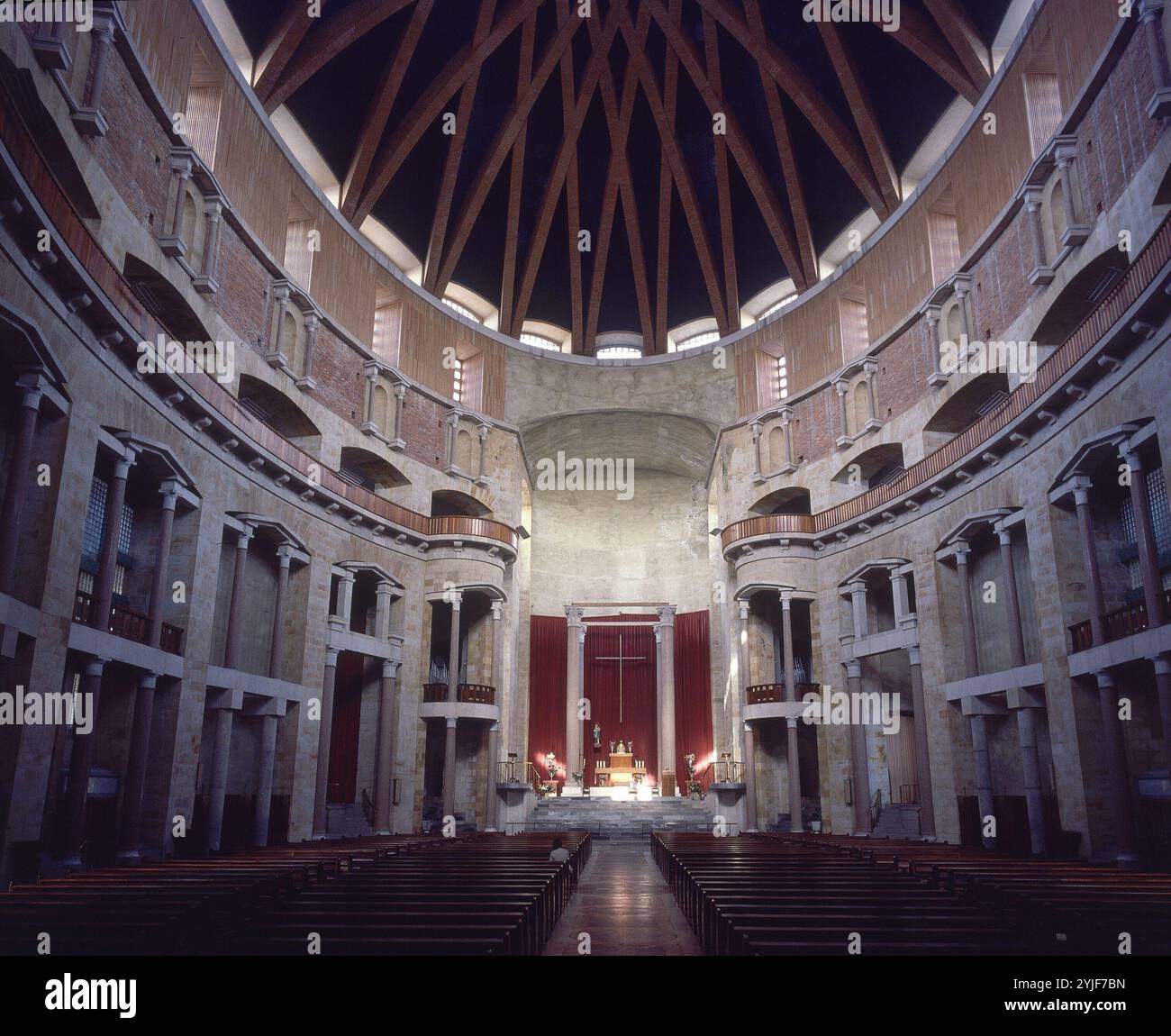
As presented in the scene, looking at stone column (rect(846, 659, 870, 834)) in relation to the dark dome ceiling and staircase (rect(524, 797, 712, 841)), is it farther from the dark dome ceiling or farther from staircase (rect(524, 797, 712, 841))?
the dark dome ceiling

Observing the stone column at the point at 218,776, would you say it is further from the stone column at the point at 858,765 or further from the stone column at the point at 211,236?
the stone column at the point at 858,765

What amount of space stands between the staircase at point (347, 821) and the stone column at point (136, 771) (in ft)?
29.5

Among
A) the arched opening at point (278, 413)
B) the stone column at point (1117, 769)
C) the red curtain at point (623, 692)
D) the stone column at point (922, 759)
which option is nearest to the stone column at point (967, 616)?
the stone column at point (922, 759)

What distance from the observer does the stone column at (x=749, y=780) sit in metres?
27.5

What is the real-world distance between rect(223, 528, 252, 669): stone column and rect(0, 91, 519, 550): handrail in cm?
226

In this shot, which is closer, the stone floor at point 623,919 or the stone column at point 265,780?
the stone floor at point 623,919

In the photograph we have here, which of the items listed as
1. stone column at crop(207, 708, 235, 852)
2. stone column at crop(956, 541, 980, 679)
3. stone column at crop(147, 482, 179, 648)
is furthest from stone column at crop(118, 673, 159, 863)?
stone column at crop(956, 541, 980, 679)

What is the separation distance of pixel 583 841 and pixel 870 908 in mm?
12896

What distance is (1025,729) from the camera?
60.8 feet

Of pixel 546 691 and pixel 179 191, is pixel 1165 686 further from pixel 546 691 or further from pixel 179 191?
pixel 546 691

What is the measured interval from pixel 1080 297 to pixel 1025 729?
948 centimetres

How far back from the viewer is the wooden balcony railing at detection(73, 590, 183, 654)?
14.9 m

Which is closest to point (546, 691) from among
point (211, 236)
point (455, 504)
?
point (455, 504)
